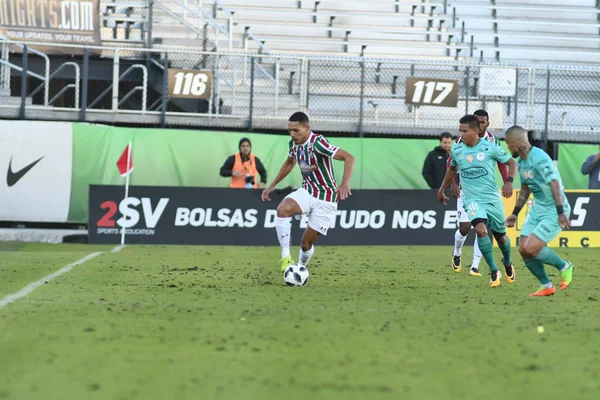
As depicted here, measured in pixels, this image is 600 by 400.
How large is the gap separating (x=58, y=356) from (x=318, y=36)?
75.9ft

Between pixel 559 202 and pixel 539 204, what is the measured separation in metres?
0.40

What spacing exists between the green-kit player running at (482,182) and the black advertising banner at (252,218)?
7845 millimetres

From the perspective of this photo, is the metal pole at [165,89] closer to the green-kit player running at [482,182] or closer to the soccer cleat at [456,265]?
the soccer cleat at [456,265]

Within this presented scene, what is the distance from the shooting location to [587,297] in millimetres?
10320

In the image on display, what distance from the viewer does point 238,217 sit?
64.4 ft

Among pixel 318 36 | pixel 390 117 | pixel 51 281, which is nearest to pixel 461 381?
pixel 51 281

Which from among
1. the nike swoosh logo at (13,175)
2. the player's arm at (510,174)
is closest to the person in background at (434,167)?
the player's arm at (510,174)

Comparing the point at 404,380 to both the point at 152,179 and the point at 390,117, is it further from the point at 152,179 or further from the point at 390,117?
the point at 390,117

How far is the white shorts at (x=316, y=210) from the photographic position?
11.8 m

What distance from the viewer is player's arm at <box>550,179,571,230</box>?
31.6 ft

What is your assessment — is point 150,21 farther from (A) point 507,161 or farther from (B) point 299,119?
(A) point 507,161

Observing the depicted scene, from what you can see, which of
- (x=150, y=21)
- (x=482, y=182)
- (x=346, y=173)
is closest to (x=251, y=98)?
(x=150, y=21)

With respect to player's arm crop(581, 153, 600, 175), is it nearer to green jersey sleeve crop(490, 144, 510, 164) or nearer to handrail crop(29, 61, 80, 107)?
green jersey sleeve crop(490, 144, 510, 164)

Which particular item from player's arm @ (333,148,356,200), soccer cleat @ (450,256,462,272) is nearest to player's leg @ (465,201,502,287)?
player's arm @ (333,148,356,200)
